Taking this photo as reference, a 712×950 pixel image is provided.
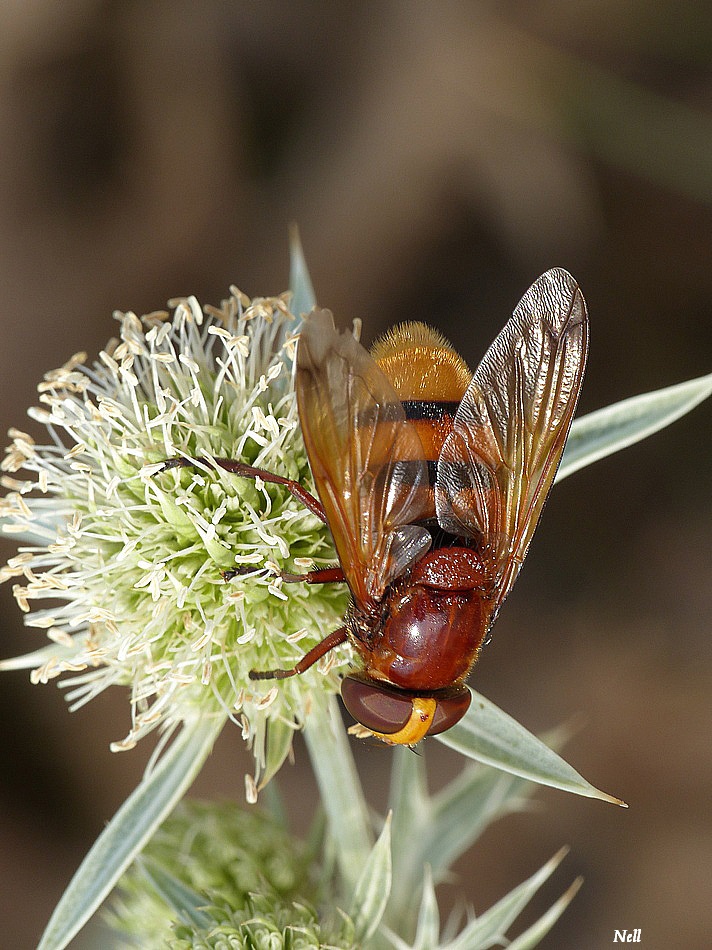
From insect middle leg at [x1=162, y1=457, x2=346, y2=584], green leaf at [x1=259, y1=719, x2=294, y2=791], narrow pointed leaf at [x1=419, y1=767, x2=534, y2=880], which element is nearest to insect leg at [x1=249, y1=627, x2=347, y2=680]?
insect middle leg at [x1=162, y1=457, x2=346, y2=584]

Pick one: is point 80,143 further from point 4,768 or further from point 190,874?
point 190,874

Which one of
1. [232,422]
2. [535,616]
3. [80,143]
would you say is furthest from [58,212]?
[535,616]

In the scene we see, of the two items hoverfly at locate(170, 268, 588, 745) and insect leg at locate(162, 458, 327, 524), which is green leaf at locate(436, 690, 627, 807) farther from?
insect leg at locate(162, 458, 327, 524)

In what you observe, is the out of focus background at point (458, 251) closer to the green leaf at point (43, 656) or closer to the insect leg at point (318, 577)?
the green leaf at point (43, 656)

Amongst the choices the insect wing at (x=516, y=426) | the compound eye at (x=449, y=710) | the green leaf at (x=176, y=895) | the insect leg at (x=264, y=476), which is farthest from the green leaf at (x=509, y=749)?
the green leaf at (x=176, y=895)

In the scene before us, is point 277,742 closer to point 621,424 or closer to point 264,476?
point 264,476

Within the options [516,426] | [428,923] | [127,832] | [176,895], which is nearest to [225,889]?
[176,895]
